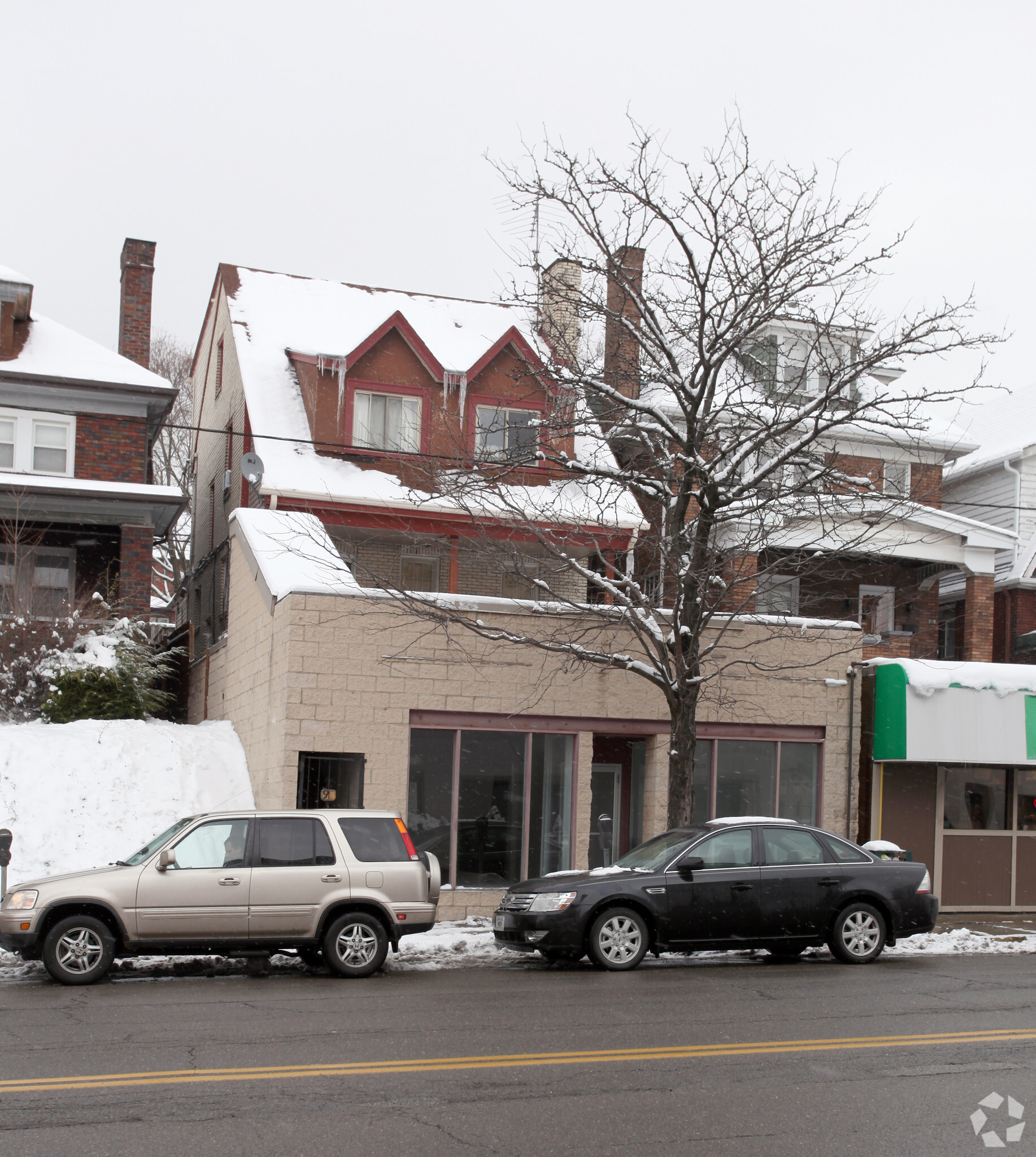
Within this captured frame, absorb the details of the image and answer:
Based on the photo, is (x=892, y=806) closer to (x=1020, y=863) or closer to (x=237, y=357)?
(x=1020, y=863)

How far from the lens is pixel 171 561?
1452 inches

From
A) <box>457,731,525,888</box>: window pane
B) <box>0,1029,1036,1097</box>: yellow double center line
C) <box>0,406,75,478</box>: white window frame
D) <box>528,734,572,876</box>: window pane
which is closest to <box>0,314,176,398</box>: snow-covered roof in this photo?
<box>0,406,75,478</box>: white window frame

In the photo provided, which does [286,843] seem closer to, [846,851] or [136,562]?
[846,851]

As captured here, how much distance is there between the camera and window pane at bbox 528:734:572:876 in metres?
18.3

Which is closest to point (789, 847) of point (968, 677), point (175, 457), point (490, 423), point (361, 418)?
point (968, 677)

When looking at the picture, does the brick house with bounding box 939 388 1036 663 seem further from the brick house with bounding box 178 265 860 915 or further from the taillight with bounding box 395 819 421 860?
the taillight with bounding box 395 819 421 860

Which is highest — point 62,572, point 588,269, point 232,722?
point 588,269

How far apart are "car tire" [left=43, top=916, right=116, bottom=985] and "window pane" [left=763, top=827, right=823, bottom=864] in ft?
21.9

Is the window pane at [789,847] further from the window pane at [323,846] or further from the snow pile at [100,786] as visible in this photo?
the snow pile at [100,786]

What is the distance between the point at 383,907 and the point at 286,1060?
14.2 ft

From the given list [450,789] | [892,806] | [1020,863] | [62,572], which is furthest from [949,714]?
[62,572]

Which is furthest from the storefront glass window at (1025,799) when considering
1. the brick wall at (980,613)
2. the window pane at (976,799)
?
the brick wall at (980,613)

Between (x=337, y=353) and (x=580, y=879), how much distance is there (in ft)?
46.2

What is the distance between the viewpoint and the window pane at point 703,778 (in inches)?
751
